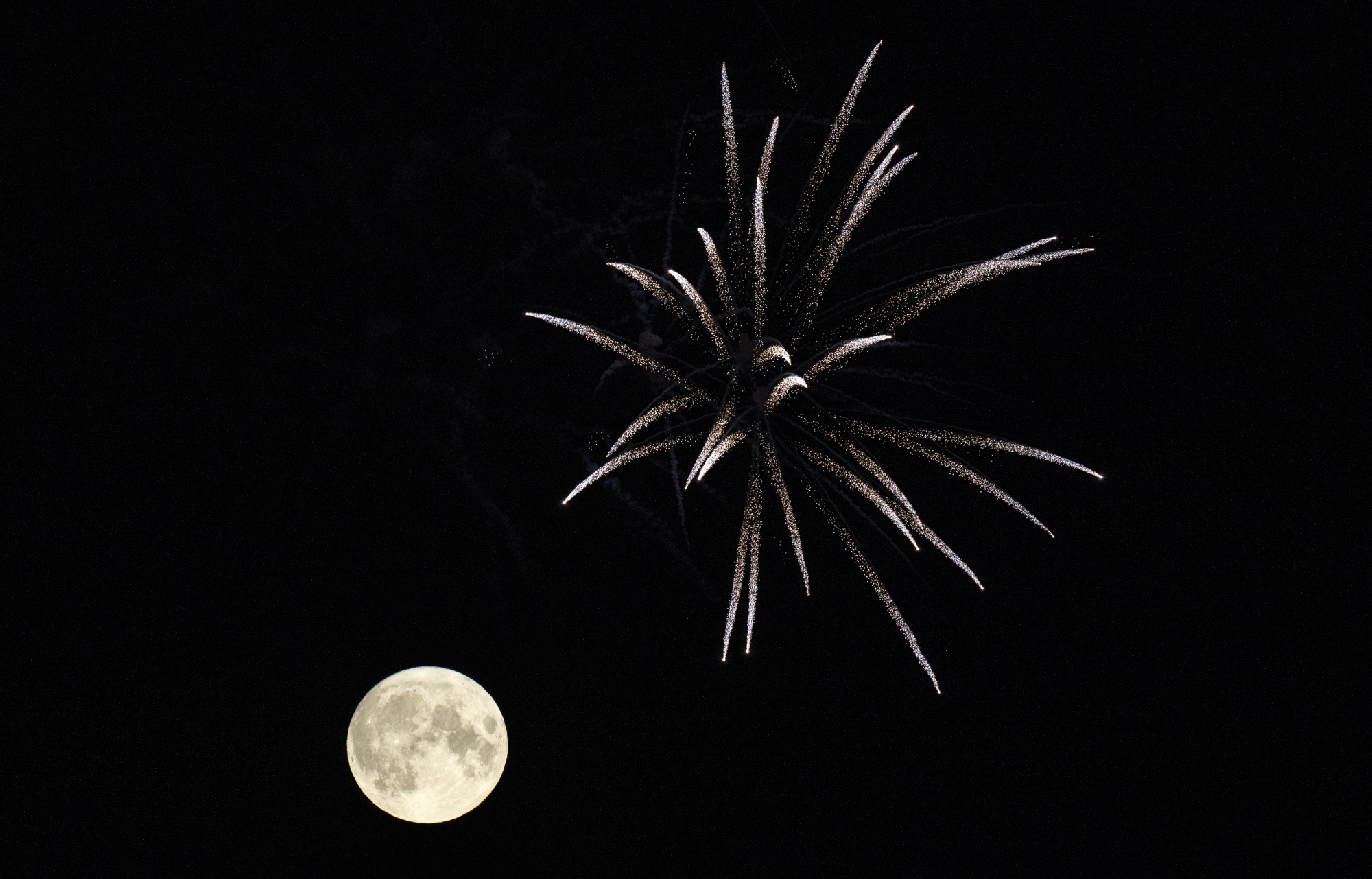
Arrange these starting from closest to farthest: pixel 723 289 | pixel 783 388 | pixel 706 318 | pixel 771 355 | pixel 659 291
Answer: pixel 771 355
pixel 783 388
pixel 706 318
pixel 723 289
pixel 659 291

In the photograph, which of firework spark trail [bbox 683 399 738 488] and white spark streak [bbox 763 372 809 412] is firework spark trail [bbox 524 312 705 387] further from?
white spark streak [bbox 763 372 809 412]

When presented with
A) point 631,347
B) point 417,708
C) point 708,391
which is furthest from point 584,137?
point 417,708

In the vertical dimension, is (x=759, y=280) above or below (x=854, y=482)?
above

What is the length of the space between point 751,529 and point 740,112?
4.95 m

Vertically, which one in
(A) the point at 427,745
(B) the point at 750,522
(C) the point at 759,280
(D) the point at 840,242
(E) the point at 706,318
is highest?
(D) the point at 840,242

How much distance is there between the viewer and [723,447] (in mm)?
8961

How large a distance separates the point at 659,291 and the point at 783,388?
6.07 ft

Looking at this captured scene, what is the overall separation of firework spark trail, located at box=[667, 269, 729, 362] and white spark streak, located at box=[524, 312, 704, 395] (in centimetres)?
50

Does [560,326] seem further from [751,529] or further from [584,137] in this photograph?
[751,529]

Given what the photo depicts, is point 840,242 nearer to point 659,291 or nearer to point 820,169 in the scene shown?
point 820,169

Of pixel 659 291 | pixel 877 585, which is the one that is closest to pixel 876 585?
pixel 877 585

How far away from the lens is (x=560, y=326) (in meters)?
10.1

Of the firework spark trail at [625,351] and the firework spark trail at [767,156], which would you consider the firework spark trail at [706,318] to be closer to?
the firework spark trail at [625,351]

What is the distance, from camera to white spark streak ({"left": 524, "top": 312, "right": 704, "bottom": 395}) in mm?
9383
